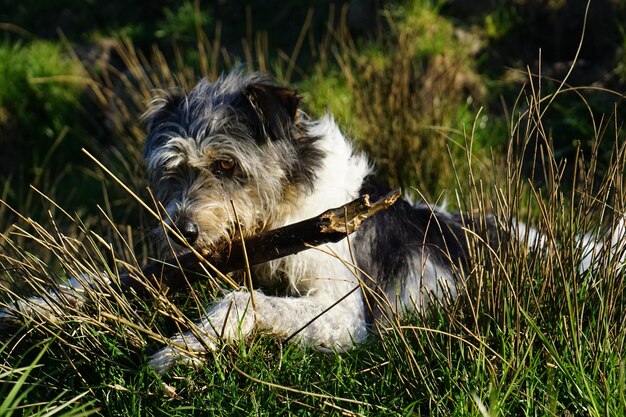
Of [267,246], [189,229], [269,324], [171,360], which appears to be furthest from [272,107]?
[171,360]

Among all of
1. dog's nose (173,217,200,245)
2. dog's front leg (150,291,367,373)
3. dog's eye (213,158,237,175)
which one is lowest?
dog's front leg (150,291,367,373)

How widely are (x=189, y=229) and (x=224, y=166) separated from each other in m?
0.50

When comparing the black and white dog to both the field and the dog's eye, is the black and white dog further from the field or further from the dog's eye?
the field

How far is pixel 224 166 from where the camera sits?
3.96 metres

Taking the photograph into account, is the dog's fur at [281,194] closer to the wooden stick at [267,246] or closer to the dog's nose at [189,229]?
the dog's nose at [189,229]

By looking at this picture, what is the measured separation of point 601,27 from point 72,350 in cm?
545

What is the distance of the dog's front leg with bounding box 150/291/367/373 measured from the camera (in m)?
3.15

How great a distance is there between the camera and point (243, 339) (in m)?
3.28

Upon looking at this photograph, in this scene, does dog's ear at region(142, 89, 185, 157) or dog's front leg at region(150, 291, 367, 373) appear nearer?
dog's front leg at region(150, 291, 367, 373)

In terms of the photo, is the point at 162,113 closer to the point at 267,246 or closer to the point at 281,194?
the point at 281,194

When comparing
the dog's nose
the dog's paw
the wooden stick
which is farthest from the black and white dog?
the dog's paw

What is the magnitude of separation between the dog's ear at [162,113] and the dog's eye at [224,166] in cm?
40

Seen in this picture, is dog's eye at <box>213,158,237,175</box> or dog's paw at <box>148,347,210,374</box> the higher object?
dog's eye at <box>213,158,237,175</box>

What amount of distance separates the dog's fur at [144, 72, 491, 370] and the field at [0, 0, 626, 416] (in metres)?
0.26
